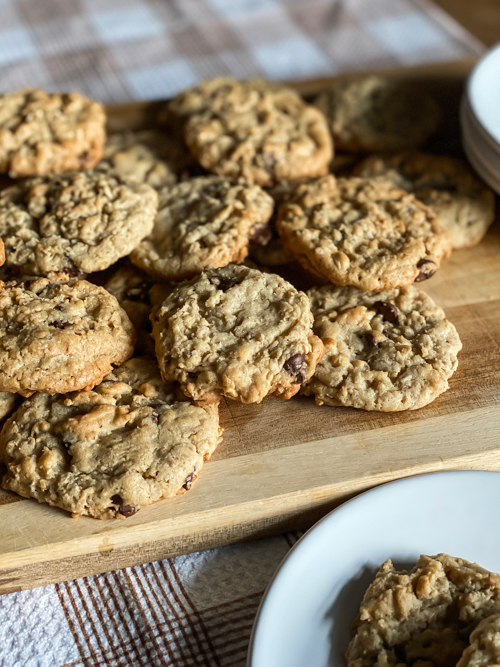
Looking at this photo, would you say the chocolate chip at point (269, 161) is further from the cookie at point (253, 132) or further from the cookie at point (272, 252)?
the cookie at point (272, 252)

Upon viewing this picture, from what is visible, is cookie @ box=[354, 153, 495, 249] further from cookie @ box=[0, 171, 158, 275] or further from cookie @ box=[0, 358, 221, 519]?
cookie @ box=[0, 358, 221, 519]

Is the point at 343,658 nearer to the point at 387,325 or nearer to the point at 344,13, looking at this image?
the point at 387,325

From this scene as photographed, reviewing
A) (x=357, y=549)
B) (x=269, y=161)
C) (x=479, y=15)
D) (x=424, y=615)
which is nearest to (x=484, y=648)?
(x=424, y=615)

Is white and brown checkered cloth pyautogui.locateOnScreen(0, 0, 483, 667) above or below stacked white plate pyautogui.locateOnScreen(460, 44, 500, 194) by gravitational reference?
below

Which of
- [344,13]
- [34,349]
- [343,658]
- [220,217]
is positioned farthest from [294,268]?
[344,13]

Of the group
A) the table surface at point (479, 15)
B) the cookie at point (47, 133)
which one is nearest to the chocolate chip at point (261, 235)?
the cookie at point (47, 133)

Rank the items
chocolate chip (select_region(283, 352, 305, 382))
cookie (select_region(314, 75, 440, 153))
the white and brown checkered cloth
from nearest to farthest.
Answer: chocolate chip (select_region(283, 352, 305, 382)) < cookie (select_region(314, 75, 440, 153)) < the white and brown checkered cloth

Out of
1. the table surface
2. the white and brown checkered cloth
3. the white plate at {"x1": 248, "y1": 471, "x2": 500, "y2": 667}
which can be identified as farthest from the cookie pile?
the table surface

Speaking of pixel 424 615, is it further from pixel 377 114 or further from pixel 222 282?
pixel 377 114
